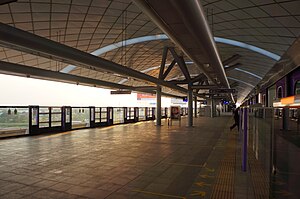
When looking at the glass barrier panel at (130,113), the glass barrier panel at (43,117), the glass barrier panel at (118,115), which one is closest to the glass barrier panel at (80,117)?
the glass barrier panel at (43,117)

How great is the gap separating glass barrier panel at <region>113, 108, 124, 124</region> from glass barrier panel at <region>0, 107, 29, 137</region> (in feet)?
38.1

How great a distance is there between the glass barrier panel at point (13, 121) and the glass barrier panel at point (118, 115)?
1162 cm

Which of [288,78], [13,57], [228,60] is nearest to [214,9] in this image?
[288,78]

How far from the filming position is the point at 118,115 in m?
28.0

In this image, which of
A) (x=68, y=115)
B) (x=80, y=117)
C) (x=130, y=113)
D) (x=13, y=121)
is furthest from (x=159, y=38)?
(x=13, y=121)

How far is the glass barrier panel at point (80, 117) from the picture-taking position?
20.9 metres

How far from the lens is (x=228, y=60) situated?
26.1 metres

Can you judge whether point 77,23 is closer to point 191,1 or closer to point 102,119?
point 102,119

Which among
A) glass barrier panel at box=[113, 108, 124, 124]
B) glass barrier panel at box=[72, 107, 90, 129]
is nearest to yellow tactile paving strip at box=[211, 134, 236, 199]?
glass barrier panel at box=[72, 107, 90, 129]

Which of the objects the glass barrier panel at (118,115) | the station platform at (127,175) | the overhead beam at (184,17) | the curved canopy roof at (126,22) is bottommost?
the station platform at (127,175)

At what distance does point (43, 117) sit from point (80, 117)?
463 cm

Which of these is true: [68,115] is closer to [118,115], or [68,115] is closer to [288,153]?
[118,115]

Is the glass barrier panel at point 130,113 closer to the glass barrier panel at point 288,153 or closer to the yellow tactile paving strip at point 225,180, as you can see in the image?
the yellow tactile paving strip at point 225,180

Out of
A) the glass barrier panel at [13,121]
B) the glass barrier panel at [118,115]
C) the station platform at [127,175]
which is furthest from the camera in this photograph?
the glass barrier panel at [118,115]
